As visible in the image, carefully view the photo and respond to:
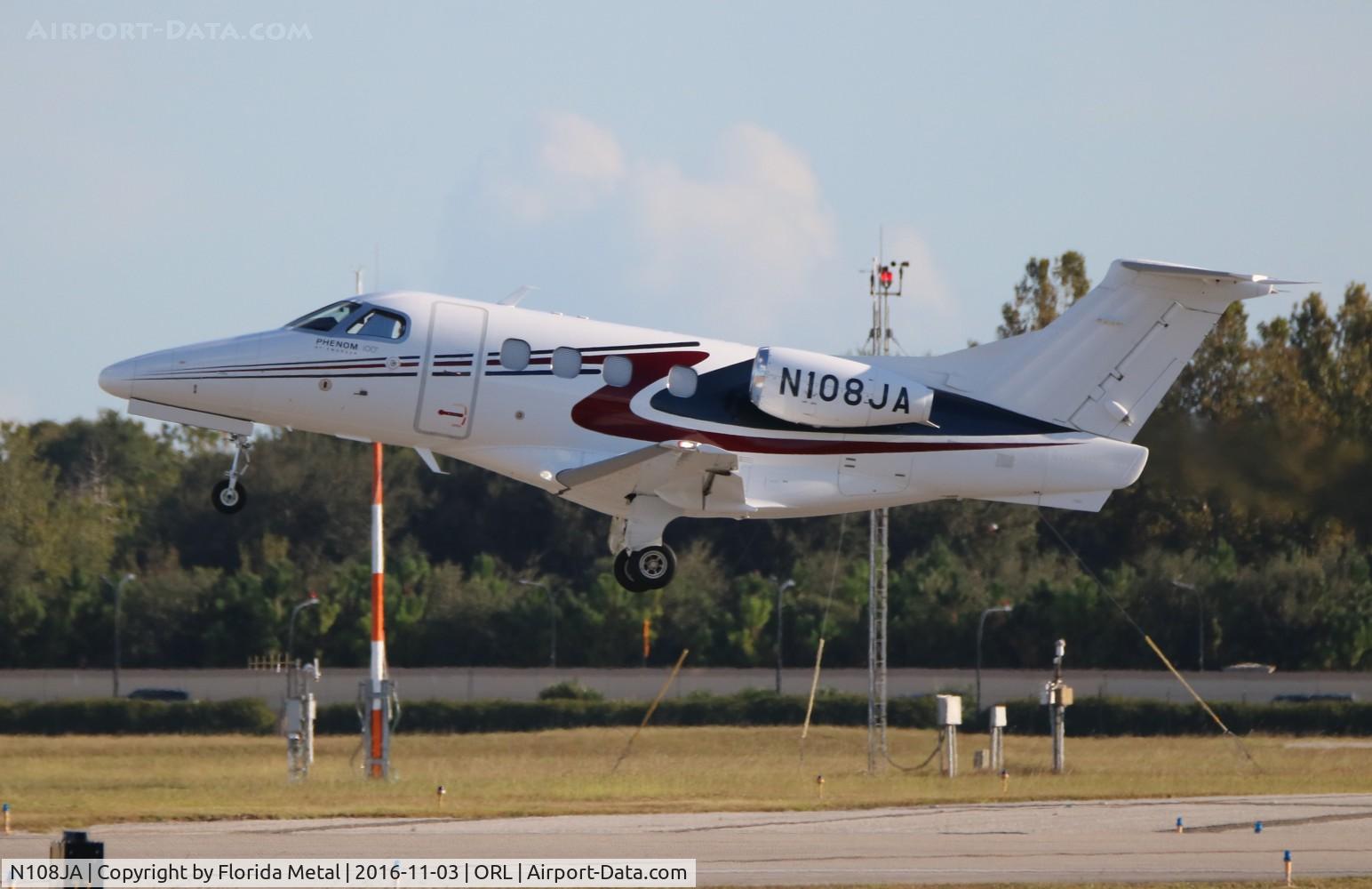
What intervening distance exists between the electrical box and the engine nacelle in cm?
2123

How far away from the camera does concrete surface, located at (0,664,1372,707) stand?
2393 inches

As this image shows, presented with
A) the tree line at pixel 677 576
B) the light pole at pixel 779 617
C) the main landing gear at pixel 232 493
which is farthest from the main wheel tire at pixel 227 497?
the light pole at pixel 779 617

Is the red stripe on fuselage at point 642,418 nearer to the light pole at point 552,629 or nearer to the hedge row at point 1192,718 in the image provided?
the hedge row at point 1192,718

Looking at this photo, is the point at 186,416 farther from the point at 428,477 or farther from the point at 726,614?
the point at 428,477

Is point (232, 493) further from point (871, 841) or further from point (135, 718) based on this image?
point (135, 718)

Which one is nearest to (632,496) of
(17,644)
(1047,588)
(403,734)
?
(403,734)

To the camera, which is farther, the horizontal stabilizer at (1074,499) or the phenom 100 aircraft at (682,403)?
the horizontal stabilizer at (1074,499)

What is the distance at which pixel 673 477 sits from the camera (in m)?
23.2

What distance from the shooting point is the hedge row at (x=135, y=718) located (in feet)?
193

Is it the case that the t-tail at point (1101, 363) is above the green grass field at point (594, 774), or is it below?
above

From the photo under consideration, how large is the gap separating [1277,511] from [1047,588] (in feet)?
110

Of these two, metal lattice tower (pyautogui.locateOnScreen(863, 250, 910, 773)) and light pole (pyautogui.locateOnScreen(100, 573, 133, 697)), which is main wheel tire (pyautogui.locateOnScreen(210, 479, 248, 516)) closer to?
metal lattice tower (pyautogui.locateOnScreen(863, 250, 910, 773))
